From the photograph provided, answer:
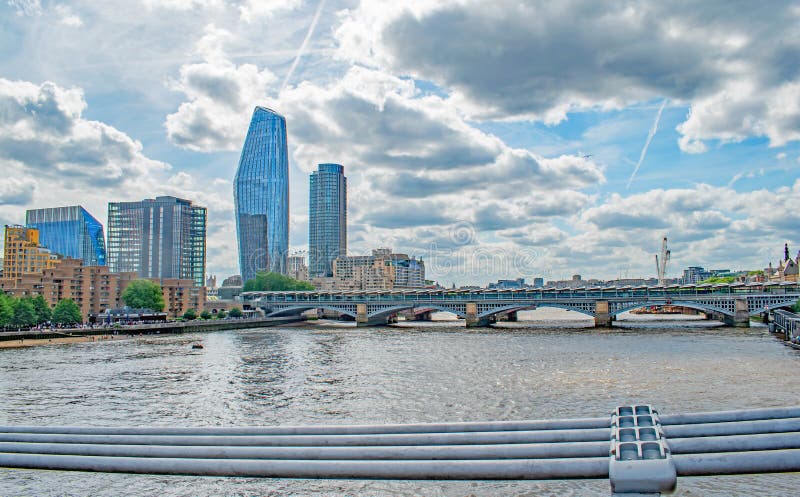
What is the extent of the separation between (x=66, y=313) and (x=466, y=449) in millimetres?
114261

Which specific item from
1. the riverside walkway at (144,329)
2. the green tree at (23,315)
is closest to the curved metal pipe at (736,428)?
the riverside walkway at (144,329)

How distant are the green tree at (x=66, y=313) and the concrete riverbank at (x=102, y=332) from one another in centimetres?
1020

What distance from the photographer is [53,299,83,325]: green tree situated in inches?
4257

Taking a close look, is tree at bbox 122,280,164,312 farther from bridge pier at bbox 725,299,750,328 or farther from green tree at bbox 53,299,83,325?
bridge pier at bbox 725,299,750,328

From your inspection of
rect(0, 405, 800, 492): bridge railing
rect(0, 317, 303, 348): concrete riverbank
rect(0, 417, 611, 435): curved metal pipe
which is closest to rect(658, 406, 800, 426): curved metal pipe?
rect(0, 405, 800, 492): bridge railing

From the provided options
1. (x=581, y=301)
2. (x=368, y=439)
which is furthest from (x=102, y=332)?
(x=368, y=439)

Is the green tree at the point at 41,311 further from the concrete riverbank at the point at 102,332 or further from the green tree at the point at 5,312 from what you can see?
the concrete riverbank at the point at 102,332

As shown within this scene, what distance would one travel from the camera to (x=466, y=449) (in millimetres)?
10367

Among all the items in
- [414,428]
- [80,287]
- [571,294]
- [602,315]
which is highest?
[80,287]

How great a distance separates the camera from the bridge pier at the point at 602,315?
112 meters

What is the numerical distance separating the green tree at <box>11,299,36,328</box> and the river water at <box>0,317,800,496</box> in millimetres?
28601

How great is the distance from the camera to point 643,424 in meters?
10.9

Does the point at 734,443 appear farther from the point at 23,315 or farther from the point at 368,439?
the point at 23,315

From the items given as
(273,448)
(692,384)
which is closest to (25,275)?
(692,384)
